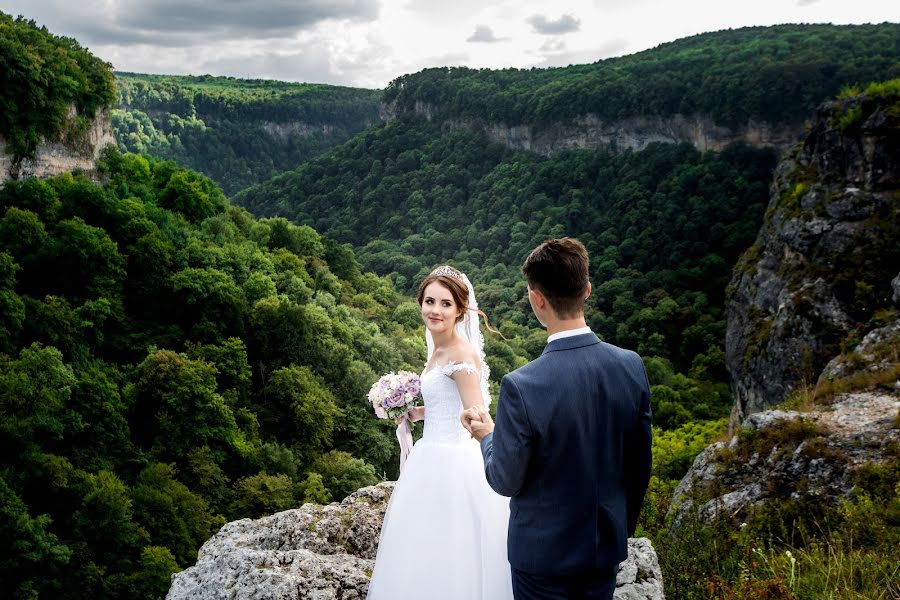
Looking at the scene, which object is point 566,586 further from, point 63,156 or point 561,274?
point 63,156

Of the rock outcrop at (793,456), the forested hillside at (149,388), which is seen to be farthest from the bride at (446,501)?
the forested hillside at (149,388)

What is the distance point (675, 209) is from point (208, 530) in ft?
206

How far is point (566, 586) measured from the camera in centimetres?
329

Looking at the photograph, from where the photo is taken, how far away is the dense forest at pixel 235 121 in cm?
13712

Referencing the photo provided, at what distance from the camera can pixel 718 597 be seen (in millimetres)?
4547

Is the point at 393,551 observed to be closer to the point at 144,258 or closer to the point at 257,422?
the point at 257,422

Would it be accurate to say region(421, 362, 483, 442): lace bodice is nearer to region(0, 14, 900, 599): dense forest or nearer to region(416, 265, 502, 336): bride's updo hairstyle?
region(416, 265, 502, 336): bride's updo hairstyle

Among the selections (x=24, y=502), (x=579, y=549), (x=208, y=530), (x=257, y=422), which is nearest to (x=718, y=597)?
(x=579, y=549)

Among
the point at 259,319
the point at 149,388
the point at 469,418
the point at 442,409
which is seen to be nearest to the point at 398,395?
the point at 442,409

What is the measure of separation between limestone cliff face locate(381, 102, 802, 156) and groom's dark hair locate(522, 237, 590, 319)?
80.0 m

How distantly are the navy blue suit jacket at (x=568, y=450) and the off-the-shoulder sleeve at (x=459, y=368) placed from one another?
1.39 meters

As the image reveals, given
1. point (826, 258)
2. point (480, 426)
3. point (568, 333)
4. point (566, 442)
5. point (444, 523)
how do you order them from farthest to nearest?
1. point (826, 258)
2. point (444, 523)
3. point (480, 426)
4. point (568, 333)
5. point (566, 442)

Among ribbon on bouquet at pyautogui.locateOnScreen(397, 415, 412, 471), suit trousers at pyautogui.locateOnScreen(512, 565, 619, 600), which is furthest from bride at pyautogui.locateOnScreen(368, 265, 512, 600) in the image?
suit trousers at pyautogui.locateOnScreen(512, 565, 619, 600)

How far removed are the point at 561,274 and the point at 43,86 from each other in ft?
144
